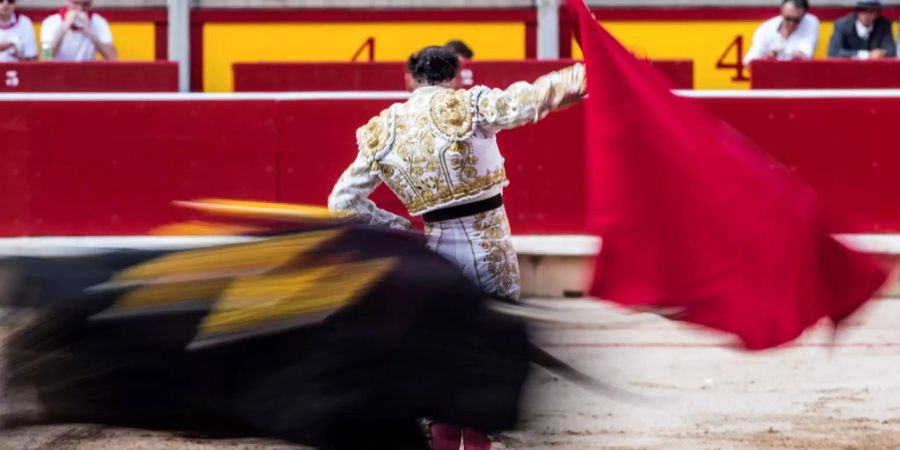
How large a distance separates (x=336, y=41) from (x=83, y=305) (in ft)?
24.0

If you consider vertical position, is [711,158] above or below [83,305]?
above

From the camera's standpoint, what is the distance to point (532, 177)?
775 cm

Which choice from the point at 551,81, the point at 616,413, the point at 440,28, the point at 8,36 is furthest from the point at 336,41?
the point at 551,81

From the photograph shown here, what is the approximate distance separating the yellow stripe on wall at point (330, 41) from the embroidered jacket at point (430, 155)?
622cm

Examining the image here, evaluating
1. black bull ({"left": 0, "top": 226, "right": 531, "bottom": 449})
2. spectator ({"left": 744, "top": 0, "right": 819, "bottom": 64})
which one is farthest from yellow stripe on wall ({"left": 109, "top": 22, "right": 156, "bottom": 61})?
black bull ({"left": 0, "top": 226, "right": 531, "bottom": 449})

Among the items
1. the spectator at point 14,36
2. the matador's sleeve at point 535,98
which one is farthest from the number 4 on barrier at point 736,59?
the matador's sleeve at point 535,98

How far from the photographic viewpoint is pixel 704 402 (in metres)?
5.01

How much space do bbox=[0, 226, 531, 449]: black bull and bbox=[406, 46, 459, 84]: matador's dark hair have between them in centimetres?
97

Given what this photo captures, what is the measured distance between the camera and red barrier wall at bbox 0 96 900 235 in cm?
770

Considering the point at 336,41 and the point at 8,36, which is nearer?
the point at 8,36

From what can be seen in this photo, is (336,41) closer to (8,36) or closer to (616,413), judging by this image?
(8,36)

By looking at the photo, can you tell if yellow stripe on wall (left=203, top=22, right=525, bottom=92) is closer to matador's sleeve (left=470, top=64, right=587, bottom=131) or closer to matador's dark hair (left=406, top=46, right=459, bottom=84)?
matador's dark hair (left=406, top=46, right=459, bottom=84)

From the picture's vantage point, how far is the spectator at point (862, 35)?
28.1 feet

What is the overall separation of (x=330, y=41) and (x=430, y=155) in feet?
21.1
